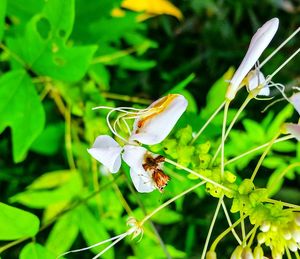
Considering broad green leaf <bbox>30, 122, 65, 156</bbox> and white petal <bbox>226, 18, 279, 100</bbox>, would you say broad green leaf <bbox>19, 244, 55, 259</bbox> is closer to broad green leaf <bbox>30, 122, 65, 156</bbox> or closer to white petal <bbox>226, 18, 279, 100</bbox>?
white petal <bbox>226, 18, 279, 100</bbox>

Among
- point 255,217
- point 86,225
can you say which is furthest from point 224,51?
point 255,217

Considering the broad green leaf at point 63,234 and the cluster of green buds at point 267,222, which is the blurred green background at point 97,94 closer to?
the broad green leaf at point 63,234

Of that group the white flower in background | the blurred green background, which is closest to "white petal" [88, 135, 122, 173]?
the white flower in background

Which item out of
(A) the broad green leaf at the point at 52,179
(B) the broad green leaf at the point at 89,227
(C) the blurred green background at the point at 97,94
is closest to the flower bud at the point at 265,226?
(C) the blurred green background at the point at 97,94

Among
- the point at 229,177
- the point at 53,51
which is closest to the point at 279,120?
the point at 53,51

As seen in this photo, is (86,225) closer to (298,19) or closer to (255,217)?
(255,217)
